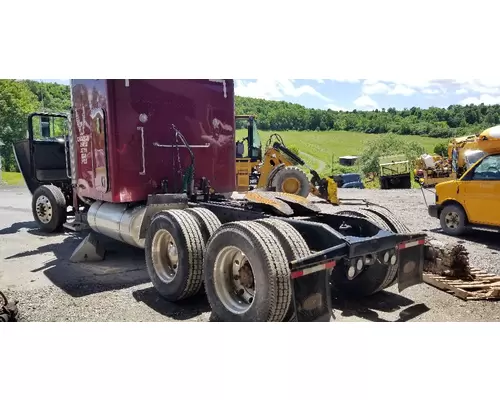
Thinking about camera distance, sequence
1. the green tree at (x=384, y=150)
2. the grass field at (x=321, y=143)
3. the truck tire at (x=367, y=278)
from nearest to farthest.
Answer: the truck tire at (x=367, y=278)
the grass field at (x=321, y=143)
the green tree at (x=384, y=150)

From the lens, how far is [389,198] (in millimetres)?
14398

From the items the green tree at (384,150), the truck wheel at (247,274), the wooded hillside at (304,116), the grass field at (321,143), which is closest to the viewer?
the truck wheel at (247,274)

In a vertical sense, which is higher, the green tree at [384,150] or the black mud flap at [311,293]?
the green tree at [384,150]

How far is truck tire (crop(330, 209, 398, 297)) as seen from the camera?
4316 millimetres

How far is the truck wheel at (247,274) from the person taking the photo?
3.37 metres

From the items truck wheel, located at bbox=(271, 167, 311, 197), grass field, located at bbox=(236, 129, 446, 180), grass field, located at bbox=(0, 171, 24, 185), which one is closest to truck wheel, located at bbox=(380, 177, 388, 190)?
grass field, located at bbox=(236, 129, 446, 180)

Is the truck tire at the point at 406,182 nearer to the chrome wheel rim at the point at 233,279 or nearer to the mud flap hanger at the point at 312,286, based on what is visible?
the chrome wheel rim at the point at 233,279

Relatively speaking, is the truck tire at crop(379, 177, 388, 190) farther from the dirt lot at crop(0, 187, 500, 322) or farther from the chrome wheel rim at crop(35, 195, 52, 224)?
the chrome wheel rim at crop(35, 195, 52, 224)

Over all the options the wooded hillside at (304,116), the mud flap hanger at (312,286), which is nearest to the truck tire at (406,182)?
the wooded hillside at (304,116)

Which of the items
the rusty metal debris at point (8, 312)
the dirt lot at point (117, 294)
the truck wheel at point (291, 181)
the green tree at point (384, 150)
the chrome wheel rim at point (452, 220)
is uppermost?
the green tree at point (384, 150)

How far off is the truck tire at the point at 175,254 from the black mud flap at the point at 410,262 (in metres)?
1.82

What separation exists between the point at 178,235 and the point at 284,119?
3823 mm

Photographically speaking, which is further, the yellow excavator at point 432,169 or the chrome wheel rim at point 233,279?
the yellow excavator at point 432,169

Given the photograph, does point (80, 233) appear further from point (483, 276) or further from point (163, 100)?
point (483, 276)
